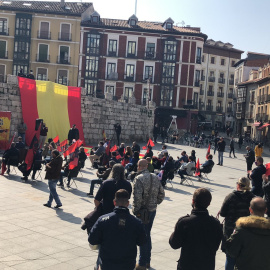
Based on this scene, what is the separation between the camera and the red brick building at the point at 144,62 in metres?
51.2

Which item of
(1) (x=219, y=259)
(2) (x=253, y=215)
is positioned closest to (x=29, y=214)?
(1) (x=219, y=259)

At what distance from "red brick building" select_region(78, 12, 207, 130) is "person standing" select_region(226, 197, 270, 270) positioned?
47.2m

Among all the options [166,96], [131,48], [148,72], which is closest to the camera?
[131,48]

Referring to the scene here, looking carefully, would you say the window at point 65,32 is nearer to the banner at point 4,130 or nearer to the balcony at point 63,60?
the balcony at point 63,60

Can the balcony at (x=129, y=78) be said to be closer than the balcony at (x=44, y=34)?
No

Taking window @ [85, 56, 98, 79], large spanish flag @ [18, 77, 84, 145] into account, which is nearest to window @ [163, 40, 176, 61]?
window @ [85, 56, 98, 79]

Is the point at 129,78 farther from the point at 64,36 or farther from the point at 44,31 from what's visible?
the point at 44,31

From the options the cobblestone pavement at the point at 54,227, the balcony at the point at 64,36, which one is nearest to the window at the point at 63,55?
the balcony at the point at 64,36

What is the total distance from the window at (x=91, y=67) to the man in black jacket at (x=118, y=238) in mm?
48341

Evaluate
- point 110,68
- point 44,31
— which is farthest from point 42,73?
point 110,68

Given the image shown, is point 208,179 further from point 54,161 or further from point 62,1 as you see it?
point 62,1

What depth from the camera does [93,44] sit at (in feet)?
168

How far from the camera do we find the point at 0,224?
27.4ft

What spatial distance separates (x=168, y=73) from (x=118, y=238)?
159ft
